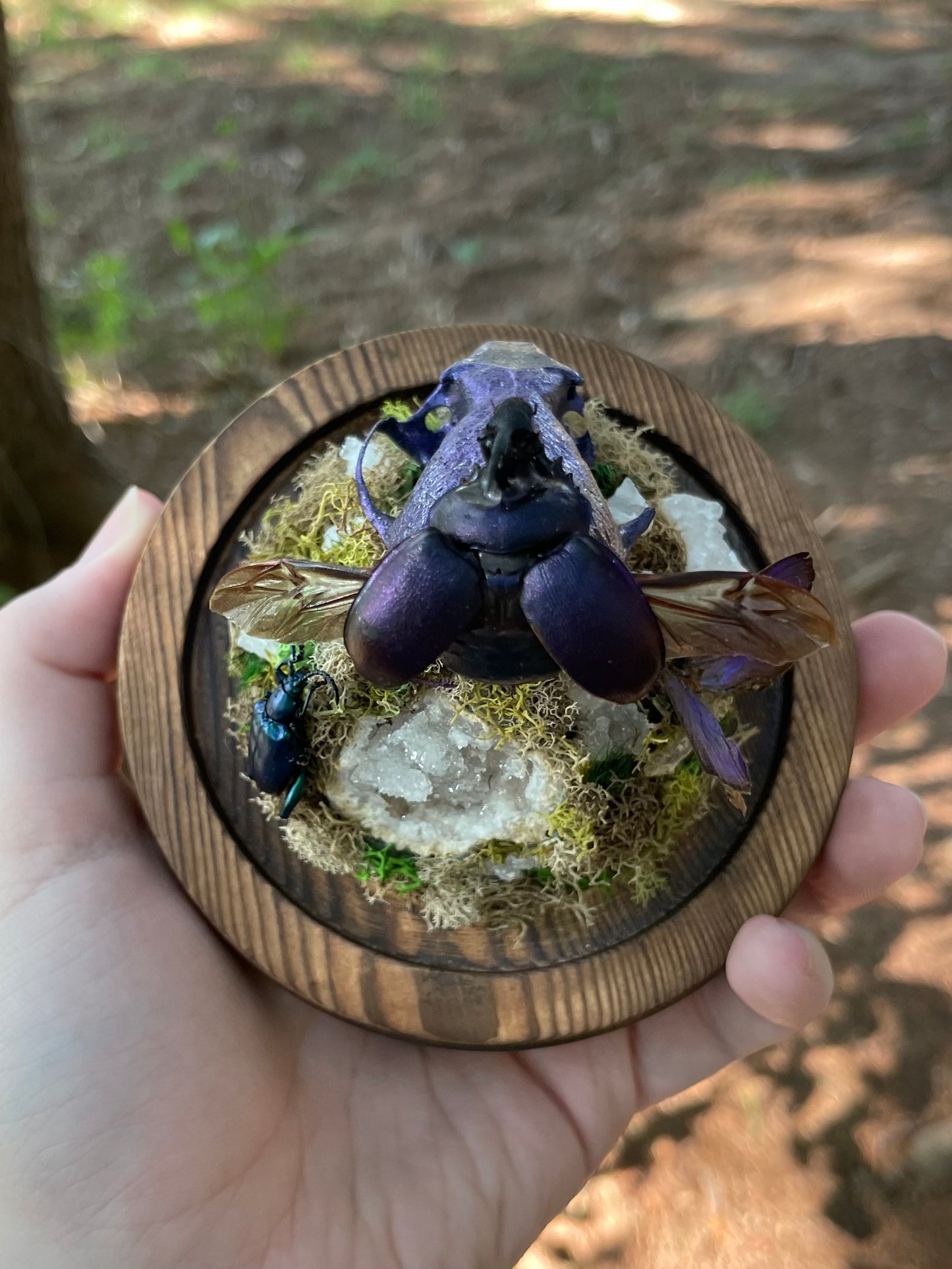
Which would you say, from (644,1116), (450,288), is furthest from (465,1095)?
(450,288)

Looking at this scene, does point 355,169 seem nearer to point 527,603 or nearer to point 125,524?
point 125,524

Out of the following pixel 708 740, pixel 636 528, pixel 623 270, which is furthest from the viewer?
pixel 623 270

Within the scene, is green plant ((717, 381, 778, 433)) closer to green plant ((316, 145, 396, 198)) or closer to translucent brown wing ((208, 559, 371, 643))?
green plant ((316, 145, 396, 198))

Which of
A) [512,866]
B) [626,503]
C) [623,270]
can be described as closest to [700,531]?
[626,503]

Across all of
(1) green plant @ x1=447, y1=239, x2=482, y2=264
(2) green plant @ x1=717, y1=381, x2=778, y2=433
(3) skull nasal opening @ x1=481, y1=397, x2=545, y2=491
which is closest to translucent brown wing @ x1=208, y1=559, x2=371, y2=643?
(3) skull nasal opening @ x1=481, y1=397, x2=545, y2=491

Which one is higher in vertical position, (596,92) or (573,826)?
(596,92)

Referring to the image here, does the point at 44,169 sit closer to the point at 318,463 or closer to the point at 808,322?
the point at 808,322

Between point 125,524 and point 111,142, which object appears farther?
point 111,142
